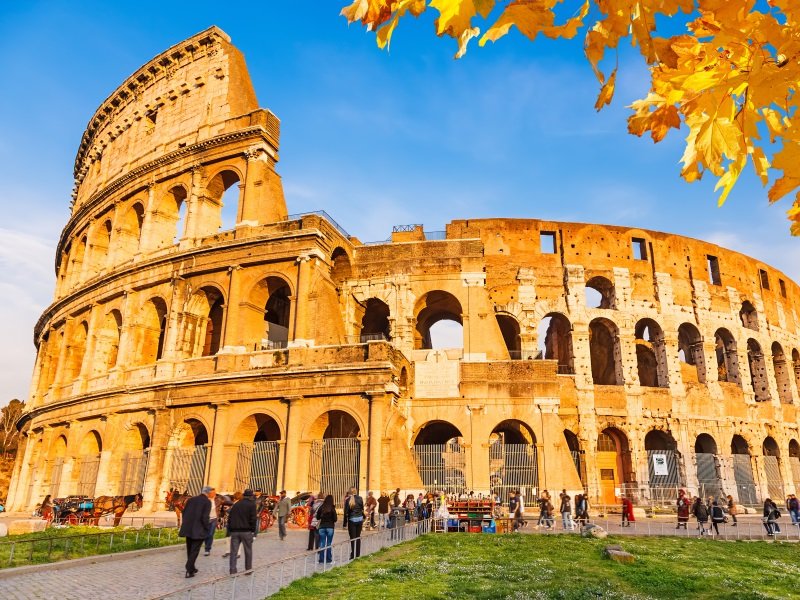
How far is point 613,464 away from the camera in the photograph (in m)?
22.0

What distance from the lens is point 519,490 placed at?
59.8 ft

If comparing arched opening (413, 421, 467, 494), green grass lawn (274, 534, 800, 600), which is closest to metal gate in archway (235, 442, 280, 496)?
arched opening (413, 421, 467, 494)

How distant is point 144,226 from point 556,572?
21006 mm

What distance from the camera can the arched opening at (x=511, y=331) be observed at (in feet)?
73.7

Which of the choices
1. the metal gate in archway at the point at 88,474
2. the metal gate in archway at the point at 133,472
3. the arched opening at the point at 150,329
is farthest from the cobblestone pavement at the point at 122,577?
the arched opening at the point at 150,329

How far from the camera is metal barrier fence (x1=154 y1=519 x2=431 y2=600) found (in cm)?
590

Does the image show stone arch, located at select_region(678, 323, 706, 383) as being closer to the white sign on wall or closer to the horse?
the white sign on wall

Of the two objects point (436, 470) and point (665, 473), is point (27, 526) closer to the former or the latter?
point (436, 470)

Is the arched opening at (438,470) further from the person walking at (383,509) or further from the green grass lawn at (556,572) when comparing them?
the green grass lawn at (556,572)

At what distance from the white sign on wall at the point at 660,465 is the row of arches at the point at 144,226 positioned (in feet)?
60.8

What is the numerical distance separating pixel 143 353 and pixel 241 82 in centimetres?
1137

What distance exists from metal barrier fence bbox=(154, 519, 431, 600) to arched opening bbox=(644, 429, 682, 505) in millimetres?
13206

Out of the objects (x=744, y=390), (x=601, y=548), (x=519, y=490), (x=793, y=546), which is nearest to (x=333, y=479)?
(x=519, y=490)

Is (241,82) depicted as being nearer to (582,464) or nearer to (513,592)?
(582,464)
